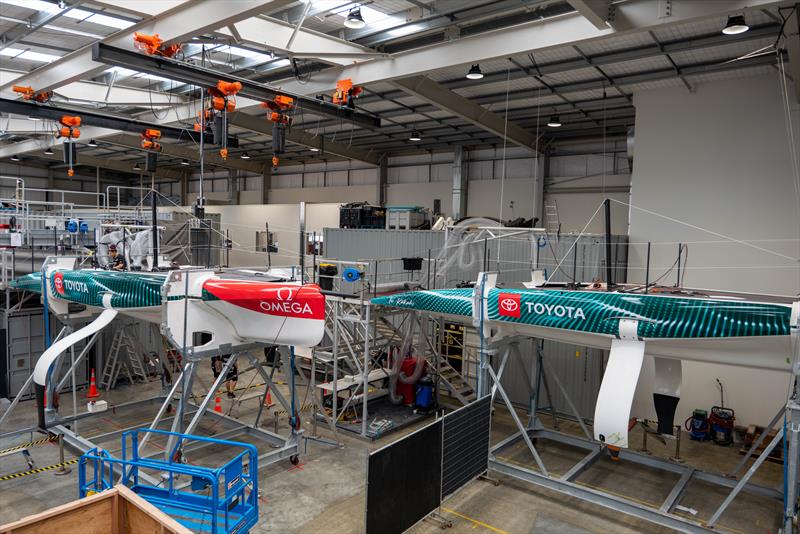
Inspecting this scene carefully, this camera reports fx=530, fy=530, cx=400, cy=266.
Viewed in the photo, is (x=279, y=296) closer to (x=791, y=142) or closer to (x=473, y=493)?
(x=473, y=493)

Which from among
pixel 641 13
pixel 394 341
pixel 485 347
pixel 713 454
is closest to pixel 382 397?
pixel 394 341

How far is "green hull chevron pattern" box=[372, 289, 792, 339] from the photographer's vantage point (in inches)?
306

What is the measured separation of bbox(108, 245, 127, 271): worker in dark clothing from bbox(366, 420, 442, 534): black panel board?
9.34m

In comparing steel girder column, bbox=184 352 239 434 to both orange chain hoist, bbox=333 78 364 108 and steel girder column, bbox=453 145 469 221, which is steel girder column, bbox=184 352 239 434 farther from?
steel girder column, bbox=453 145 469 221

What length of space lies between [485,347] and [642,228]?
7.08m

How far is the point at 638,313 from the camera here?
857 cm

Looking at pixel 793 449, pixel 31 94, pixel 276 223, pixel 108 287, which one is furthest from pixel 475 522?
pixel 276 223

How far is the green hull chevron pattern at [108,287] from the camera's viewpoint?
10.2 metres

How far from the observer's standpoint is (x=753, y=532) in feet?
29.3

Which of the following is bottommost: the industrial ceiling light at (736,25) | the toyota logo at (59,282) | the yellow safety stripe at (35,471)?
the yellow safety stripe at (35,471)

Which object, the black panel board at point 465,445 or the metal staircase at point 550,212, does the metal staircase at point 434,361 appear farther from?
the metal staircase at point 550,212

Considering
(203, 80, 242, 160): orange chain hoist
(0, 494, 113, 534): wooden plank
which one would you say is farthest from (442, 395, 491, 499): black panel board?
(203, 80, 242, 160): orange chain hoist

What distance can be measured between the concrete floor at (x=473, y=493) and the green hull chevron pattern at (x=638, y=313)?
131 inches

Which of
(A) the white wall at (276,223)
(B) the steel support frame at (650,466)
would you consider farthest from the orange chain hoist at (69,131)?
(B) the steel support frame at (650,466)
